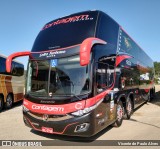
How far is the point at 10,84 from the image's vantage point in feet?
44.6

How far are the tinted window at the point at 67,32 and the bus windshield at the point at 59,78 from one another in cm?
54

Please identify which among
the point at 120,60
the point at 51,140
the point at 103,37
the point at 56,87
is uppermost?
the point at 103,37

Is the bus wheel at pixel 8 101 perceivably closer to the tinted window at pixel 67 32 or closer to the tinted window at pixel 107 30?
the tinted window at pixel 67 32

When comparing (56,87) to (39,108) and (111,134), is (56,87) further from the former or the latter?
(111,134)

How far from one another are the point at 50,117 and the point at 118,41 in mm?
3768

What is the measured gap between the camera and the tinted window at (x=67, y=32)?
667 centimetres

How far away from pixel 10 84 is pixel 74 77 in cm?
835

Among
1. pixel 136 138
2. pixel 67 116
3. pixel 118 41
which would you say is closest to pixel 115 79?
pixel 118 41

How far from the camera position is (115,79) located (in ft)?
25.6

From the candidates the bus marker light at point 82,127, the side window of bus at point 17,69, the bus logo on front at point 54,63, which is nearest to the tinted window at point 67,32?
the bus logo on front at point 54,63

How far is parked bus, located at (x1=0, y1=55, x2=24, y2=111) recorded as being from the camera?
1251 cm

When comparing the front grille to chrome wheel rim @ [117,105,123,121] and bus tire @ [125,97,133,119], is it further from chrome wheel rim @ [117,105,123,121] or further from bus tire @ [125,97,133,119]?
bus tire @ [125,97,133,119]

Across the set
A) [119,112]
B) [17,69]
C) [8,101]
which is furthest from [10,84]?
[119,112]

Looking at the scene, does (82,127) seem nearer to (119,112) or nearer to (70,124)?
(70,124)
